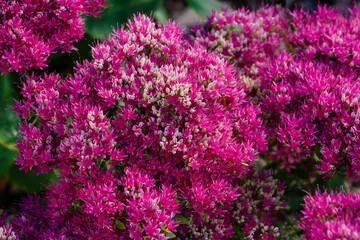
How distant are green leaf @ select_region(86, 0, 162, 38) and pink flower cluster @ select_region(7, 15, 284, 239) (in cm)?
60

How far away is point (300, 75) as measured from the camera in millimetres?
1604

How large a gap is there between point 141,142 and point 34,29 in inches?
26.4

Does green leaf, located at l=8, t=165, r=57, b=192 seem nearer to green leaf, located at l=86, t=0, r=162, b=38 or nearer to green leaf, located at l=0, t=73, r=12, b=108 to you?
green leaf, located at l=0, t=73, r=12, b=108

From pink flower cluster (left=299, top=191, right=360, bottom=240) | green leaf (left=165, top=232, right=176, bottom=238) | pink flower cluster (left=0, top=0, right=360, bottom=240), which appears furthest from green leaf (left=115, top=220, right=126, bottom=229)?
pink flower cluster (left=299, top=191, right=360, bottom=240)

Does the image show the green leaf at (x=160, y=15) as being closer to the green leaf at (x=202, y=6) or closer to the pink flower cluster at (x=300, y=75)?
the green leaf at (x=202, y=6)

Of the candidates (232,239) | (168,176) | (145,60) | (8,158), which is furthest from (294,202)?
(8,158)

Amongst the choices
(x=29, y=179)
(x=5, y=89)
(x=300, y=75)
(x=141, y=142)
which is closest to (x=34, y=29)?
(x=5, y=89)

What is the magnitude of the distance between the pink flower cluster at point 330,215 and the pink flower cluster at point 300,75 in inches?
9.3

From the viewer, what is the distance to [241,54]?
6.15 feet

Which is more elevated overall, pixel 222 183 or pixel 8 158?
pixel 8 158

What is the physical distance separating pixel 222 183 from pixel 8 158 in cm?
117

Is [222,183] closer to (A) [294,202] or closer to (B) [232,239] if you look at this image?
(B) [232,239]

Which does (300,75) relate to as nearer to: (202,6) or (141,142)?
(141,142)

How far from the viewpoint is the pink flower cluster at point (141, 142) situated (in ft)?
4.18
